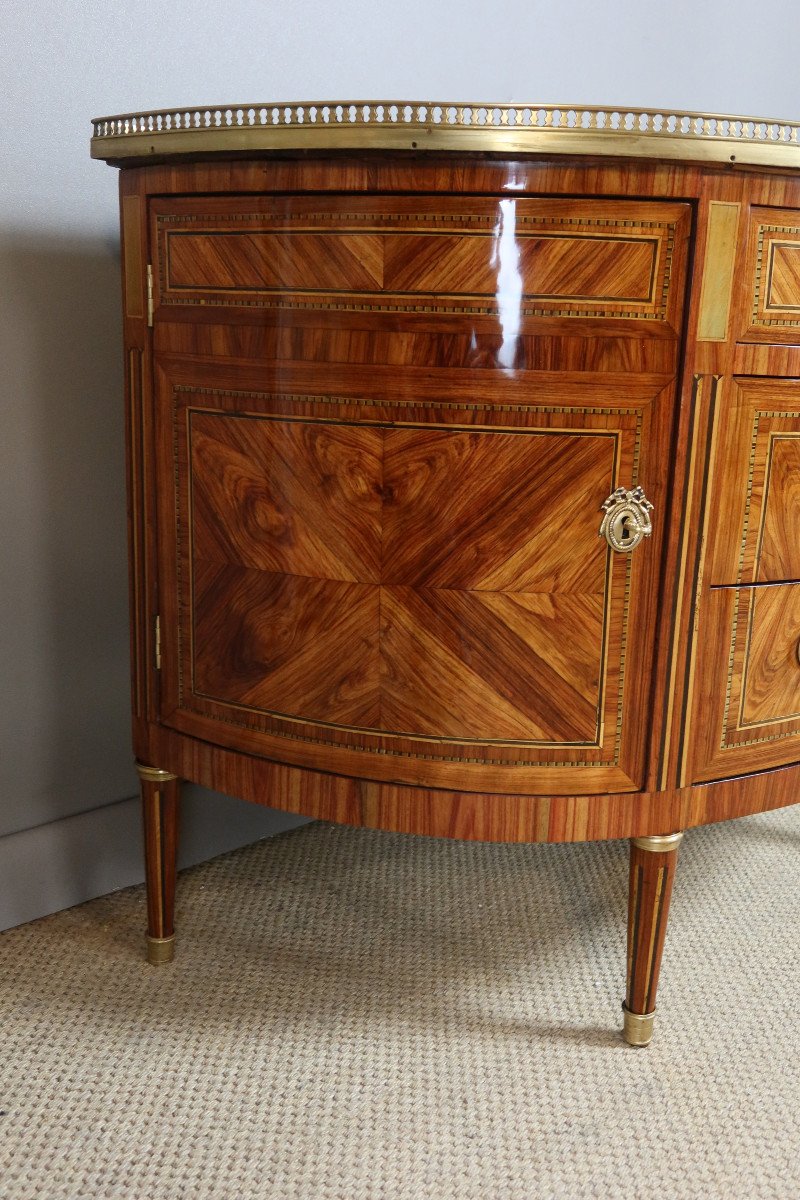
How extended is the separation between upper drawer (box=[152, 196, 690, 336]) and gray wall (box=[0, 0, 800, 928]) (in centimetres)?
35

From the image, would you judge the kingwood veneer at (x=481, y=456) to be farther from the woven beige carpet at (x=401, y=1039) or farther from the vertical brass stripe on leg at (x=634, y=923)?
the woven beige carpet at (x=401, y=1039)

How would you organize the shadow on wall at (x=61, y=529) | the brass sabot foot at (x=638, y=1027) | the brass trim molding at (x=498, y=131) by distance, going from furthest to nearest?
the shadow on wall at (x=61, y=529) → the brass sabot foot at (x=638, y=1027) → the brass trim molding at (x=498, y=131)

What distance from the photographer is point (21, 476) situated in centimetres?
112

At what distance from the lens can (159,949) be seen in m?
1.09

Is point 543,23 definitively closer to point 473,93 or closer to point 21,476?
point 473,93

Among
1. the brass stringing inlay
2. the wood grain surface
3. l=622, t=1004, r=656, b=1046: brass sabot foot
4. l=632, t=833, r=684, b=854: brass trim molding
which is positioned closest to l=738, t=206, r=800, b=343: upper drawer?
the wood grain surface

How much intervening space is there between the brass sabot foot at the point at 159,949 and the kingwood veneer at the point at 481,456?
0.22 metres

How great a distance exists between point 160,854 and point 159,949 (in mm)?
94

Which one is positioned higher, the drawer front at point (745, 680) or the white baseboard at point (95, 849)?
the drawer front at point (745, 680)

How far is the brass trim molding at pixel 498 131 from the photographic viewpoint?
770 millimetres

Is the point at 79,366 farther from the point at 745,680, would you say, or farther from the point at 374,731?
the point at 745,680

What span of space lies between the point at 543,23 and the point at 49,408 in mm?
858

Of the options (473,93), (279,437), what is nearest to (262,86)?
(473,93)

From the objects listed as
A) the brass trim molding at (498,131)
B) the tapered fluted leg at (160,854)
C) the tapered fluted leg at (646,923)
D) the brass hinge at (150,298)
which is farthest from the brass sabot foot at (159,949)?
the brass trim molding at (498,131)
